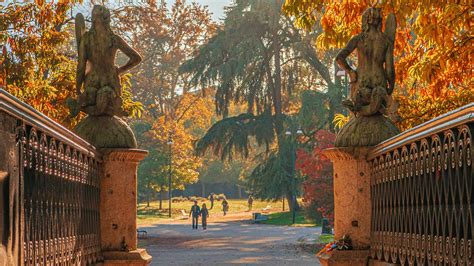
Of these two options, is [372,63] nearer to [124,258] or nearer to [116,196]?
[116,196]

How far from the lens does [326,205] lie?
128 feet

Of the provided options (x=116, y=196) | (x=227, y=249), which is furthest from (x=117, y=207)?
(x=227, y=249)

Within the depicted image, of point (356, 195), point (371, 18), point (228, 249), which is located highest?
point (371, 18)

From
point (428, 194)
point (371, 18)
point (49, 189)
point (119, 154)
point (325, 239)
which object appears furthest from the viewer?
point (325, 239)

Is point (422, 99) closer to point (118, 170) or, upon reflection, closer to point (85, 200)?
point (118, 170)

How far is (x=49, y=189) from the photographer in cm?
713

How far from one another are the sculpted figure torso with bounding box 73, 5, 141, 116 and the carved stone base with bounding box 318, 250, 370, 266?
9.90ft

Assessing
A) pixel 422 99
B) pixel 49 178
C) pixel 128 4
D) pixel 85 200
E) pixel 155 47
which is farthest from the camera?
pixel 155 47

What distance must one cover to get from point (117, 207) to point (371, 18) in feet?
12.2

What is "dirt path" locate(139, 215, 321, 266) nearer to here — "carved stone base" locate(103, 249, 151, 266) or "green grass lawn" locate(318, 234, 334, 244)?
"green grass lawn" locate(318, 234, 334, 244)

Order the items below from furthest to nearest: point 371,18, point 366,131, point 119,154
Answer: point 371,18
point 119,154
point 366,131

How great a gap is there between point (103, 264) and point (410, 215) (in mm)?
4137

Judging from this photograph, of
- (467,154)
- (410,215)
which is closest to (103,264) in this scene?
(410,215)

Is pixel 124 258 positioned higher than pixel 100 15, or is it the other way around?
pixel 100 15
